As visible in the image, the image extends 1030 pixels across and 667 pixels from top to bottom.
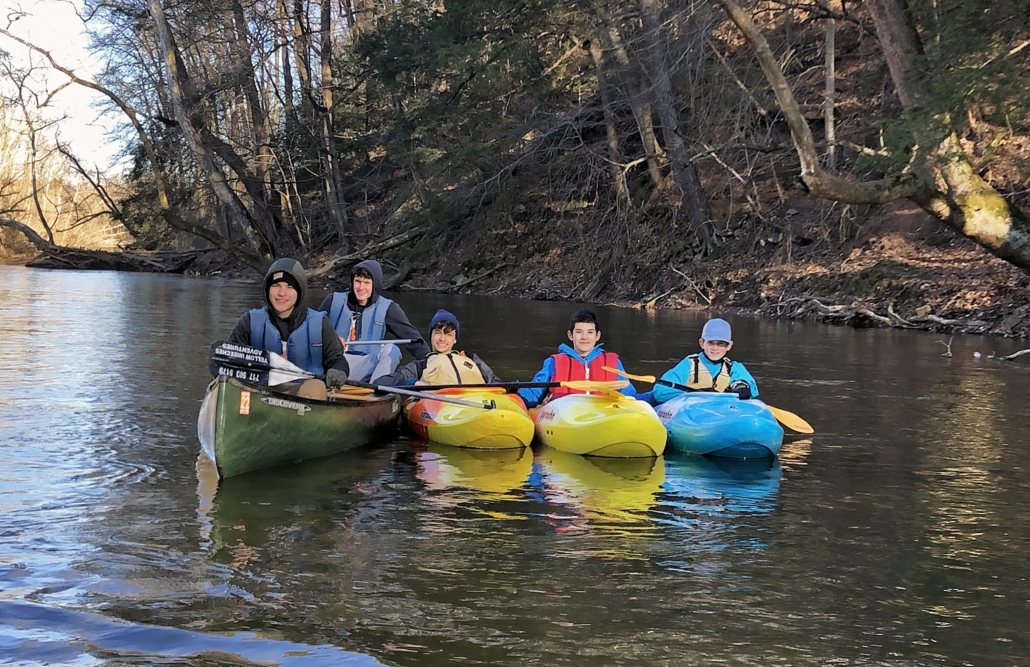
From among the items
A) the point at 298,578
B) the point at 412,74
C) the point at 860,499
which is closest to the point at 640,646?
the point at 298,578

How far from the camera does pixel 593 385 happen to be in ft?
25.2

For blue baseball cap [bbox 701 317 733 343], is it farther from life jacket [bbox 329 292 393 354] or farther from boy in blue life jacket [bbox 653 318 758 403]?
life jacket [bbox 329 292 393 354]

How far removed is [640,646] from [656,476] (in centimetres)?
318

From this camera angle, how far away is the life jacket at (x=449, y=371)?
Result: 8453mm

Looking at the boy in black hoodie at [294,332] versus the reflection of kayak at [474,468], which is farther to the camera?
the boy in black hoodie at [294,332]

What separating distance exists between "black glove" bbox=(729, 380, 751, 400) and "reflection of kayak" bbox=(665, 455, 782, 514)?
580 mm

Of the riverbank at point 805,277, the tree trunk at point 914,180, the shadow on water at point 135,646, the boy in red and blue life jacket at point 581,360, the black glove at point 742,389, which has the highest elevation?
the tree trunk at point 914,180

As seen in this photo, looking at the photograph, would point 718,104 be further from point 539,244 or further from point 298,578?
point 298,578

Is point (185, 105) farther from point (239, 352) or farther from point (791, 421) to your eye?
point (791, 421)

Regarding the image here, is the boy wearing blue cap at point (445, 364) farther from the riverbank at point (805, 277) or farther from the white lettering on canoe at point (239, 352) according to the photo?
the riverbank at point (805, 277)

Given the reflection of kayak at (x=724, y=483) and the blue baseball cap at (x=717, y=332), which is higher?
the blue baseball cap at (x=717, y=332)

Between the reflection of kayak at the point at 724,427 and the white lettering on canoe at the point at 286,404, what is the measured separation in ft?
8.92

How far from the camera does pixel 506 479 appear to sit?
671cm

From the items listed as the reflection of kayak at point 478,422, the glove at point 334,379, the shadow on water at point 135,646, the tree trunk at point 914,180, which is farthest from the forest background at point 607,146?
the shadow on water at point 135,646
